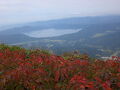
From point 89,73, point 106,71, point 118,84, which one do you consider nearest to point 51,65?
point 89,73

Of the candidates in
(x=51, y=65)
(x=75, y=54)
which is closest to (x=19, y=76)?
(x=51, y=65)

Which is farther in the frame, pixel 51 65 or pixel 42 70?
pixel 51 65

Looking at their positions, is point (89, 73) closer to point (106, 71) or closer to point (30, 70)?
point (106, 71)

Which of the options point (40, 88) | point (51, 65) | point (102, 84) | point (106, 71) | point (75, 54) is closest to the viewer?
point (102, 84)

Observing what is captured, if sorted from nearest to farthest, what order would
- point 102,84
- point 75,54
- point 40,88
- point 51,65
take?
point 102,84 → point 40,88 → point 51,65 → point 75,54

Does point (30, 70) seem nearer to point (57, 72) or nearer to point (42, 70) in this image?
point (42, 70)

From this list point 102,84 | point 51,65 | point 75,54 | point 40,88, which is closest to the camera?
point 102,84

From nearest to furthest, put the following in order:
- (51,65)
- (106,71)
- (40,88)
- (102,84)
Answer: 1. (102,84)
2. (40,88)
3. (106,71)
4. (51,65)

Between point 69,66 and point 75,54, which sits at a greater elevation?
point 69,66

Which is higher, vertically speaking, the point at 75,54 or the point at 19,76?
the point at 19,76
